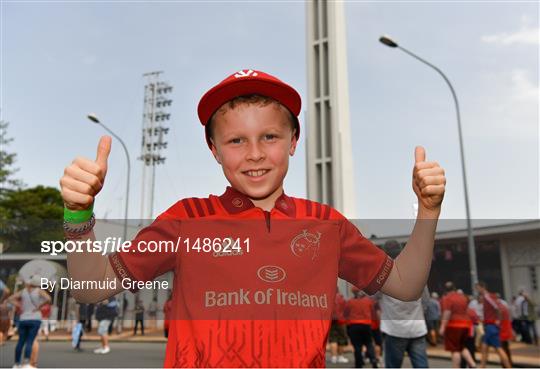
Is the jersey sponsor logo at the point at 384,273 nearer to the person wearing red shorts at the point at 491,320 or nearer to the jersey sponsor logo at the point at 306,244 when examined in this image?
the jersey sponsor logo at the point at 306,244

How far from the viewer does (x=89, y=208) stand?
1.46m

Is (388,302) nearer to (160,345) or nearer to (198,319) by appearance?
(198,319)

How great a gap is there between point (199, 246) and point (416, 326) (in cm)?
542

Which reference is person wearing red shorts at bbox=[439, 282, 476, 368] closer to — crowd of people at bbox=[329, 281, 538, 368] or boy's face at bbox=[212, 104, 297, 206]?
crowd of people at bbox=[329, 281, 538, 368]

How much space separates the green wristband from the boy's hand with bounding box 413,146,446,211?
0.99 metres

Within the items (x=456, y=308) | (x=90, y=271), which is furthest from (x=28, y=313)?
(x=90, y=271)

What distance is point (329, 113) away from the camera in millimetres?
33719

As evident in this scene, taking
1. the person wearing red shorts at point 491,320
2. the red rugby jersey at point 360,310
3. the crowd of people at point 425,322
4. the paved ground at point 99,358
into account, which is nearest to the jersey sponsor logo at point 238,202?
the crowd of people at point 425,322

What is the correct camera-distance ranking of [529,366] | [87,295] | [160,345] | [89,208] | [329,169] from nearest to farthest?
1. [89,208]
2. [87,295]
3. [529,366]
4. [160,345]
5. [329,169]

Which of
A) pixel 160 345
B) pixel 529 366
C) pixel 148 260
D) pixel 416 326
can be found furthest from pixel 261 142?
pixel 160 345

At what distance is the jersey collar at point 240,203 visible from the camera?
5.57 feet

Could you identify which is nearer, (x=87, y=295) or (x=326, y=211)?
(x=87, y=295)

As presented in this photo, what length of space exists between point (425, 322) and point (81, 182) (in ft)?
24.4

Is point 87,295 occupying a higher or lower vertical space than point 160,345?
higher
